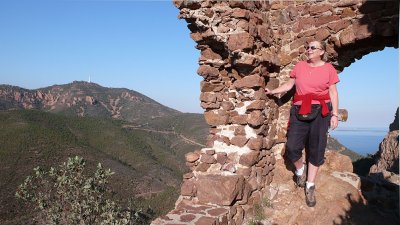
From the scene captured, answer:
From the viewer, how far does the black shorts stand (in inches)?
149

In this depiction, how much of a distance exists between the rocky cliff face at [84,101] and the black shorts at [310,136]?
130 m

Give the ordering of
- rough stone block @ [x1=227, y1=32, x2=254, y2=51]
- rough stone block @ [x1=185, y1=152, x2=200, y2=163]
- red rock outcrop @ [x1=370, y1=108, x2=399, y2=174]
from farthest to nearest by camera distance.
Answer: red rock outcrop @ [x1=370, y1=108, x2=399, y2=174] < rough stone block @ [x1=185, y1=152, x2=200, y2=163] < rough stone block @ [x1=227, y1=32, x2=254, y2=51]

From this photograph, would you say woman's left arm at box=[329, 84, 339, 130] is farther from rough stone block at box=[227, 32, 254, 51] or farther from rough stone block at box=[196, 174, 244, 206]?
rough stone block at box=[196, 174, 244, 206]

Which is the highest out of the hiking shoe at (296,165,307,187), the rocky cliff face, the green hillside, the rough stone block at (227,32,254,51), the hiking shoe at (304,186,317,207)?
the rocky cliff face

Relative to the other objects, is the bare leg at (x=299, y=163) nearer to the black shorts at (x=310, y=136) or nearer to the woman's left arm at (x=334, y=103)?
the black shorts at (x=310, y=136)

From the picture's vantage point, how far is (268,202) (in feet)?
14.1

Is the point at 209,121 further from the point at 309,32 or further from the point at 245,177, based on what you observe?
the point at 309,32

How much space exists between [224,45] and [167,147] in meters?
86.3

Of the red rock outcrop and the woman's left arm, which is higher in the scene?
the woman's left arm

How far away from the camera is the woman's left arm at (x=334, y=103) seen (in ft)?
11.9

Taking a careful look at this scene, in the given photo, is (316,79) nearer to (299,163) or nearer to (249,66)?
(249,66)

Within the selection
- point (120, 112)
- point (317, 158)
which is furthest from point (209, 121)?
point (120, 112)

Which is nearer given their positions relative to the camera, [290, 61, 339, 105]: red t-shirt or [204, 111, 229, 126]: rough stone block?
[290, 61, 339, 105]: red t-shirt

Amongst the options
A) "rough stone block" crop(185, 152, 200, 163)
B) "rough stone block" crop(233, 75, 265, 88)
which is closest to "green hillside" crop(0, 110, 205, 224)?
"rough stone block" crop(185, 152, 200, 163)
